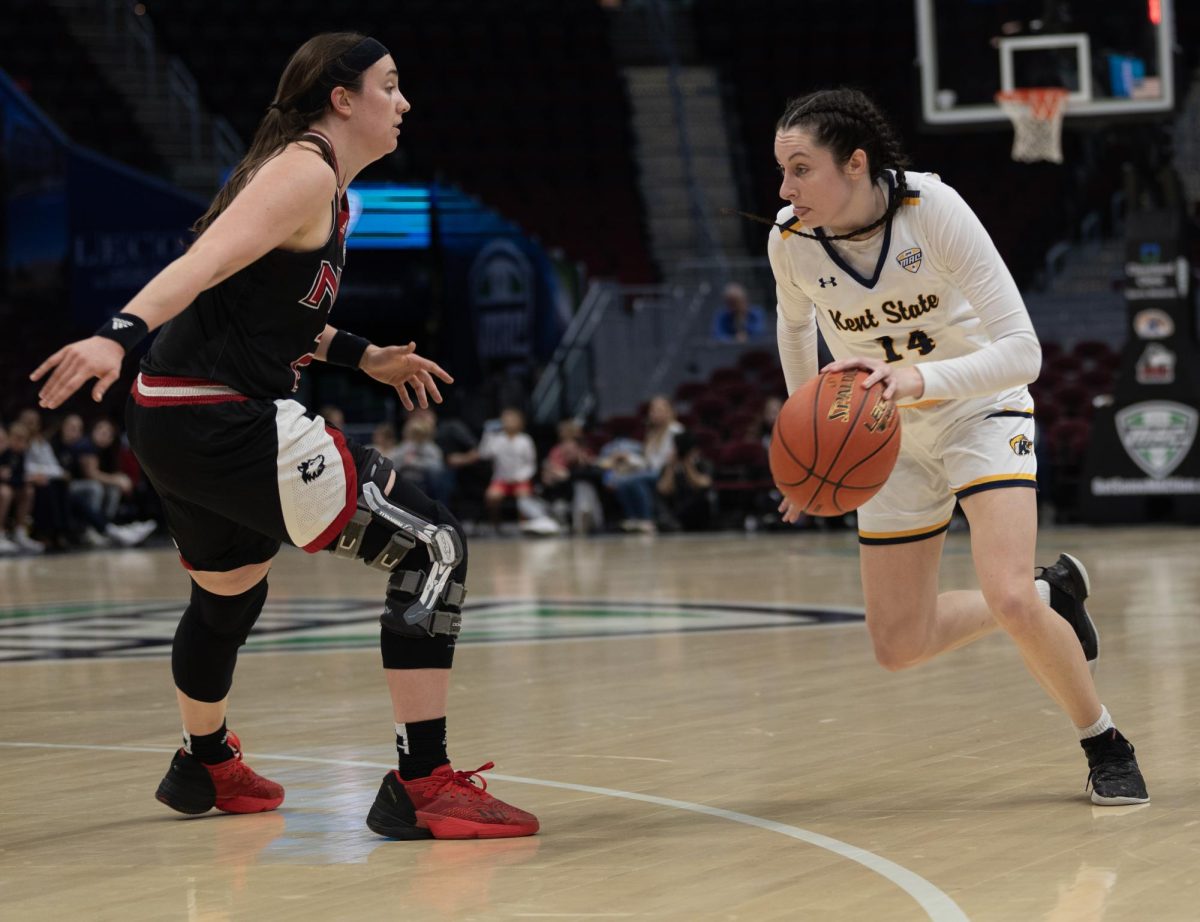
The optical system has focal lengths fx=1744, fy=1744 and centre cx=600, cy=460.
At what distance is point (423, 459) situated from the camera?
682 inches

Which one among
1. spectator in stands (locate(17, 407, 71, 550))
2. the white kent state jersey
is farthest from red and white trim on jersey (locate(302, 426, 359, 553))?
spectator in stands (locate(17, 407, 71, 550))

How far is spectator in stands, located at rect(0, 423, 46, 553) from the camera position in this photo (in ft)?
53.6

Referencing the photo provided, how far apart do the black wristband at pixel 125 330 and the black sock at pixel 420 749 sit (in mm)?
1209

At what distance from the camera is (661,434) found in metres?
17.1

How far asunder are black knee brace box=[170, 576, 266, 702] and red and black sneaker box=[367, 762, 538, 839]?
582 millimetres

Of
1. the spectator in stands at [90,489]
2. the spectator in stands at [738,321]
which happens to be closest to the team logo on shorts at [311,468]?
the spectator in stands at [90,489]

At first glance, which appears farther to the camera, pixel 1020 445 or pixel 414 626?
pixel 1020 445

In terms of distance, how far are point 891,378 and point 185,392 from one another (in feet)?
5.33

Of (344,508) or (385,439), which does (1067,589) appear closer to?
(344,508)

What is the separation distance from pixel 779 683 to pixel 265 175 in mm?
3300

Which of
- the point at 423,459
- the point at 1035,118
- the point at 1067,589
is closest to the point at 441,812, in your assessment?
the point at 1067,589

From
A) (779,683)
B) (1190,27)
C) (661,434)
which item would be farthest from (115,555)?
(1190,27)

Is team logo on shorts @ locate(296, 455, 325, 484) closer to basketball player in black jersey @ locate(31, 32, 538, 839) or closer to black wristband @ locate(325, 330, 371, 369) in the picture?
basketball player in black jersey @ locate(31, 32, 538, 839)

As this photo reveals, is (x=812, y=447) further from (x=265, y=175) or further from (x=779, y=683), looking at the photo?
(x=779, y=683)
